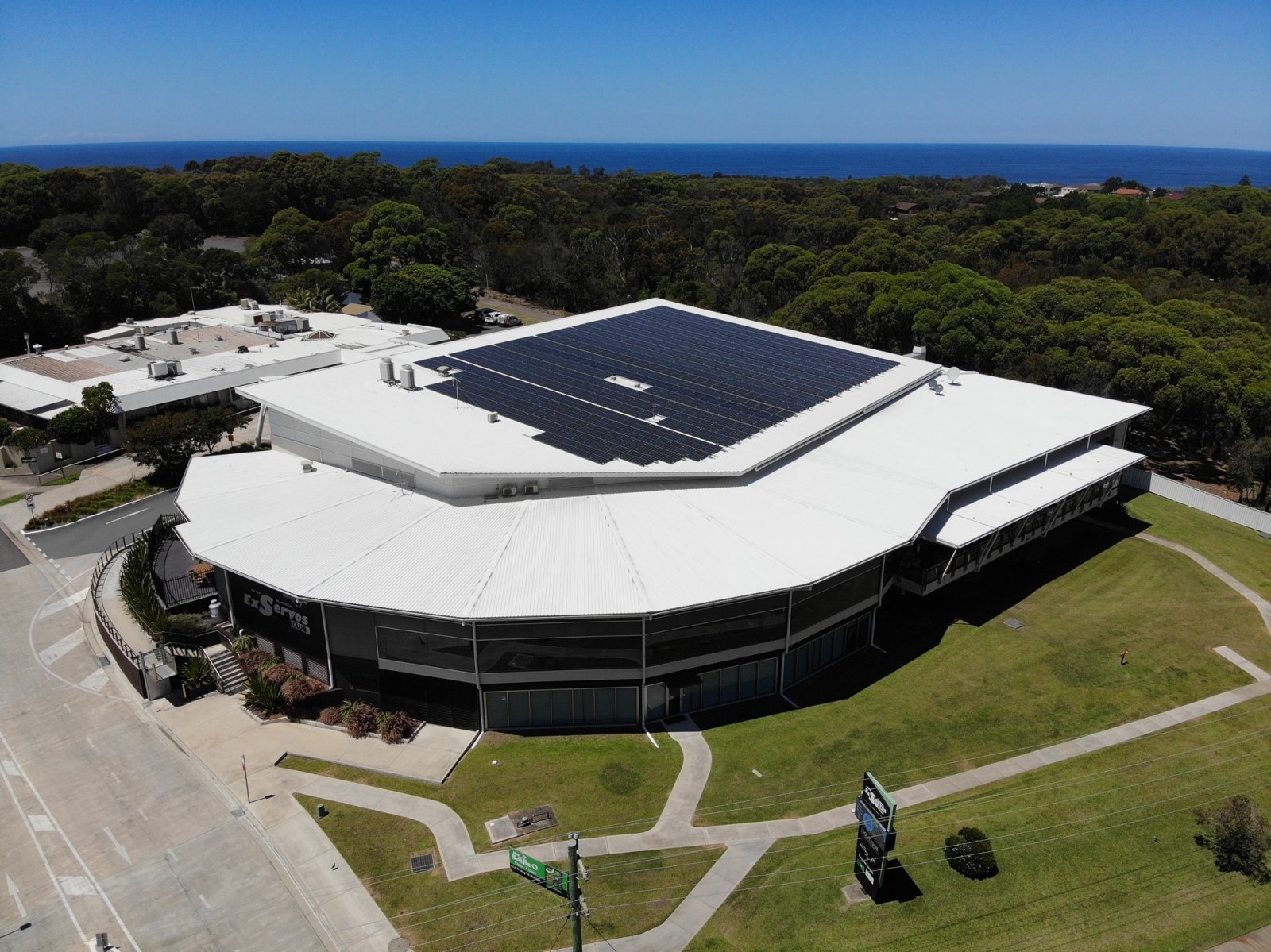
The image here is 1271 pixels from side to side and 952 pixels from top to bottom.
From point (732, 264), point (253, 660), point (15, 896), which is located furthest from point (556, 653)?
point (732, 264)

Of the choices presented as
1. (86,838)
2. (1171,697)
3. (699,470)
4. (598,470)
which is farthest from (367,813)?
(1171,697)

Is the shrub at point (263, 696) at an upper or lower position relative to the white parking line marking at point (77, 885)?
upper

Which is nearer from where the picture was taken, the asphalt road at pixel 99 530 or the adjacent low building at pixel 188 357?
the asphalt road at pixel 99 530

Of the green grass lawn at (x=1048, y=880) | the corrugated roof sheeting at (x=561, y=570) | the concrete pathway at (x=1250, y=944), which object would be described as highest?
the corrugated roof sheeting at (x=561, y=570)

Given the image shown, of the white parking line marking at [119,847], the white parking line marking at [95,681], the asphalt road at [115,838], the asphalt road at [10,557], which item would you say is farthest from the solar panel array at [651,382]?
the asphalt road at [10,557]

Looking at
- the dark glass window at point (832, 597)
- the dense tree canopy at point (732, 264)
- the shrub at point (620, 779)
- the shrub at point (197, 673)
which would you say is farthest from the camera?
the dense tree canopy at point (732, 264)

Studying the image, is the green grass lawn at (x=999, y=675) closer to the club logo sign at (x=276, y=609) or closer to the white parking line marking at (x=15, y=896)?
the club logo sign at (x=276, y=609)

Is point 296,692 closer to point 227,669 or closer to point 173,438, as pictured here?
point 227,669
